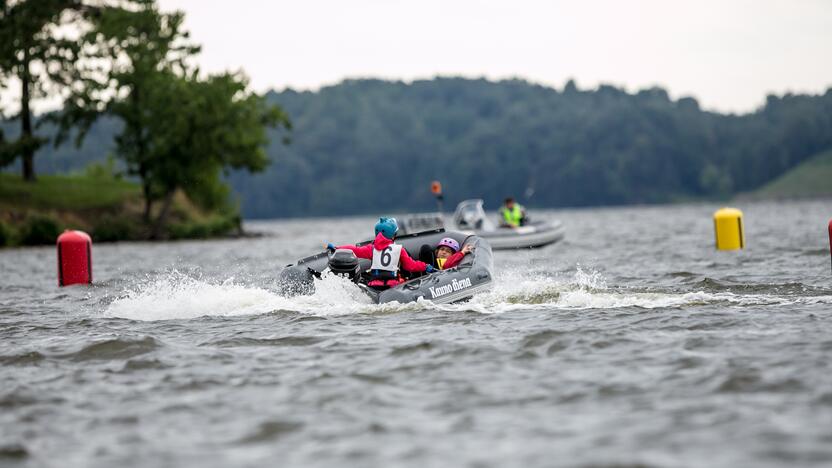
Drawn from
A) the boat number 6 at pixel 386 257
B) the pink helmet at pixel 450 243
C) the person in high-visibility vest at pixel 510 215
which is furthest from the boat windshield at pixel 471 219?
the boat number 6 at pixel 386 257

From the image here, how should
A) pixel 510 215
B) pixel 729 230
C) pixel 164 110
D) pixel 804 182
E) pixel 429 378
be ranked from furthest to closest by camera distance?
pixel 804 182 → pixel 164 110 → pixel 510 215 → pixel 729 230 → pixel 429 378

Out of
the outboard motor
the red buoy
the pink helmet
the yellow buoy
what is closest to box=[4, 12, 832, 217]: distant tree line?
the red buoy

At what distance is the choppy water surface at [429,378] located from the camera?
6.08 metres

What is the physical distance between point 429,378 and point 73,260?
12356 mm

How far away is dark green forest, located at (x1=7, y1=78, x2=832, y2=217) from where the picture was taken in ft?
497

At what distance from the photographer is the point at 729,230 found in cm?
2186

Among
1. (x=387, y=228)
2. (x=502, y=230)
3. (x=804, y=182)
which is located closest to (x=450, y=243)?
(x=387, y=228)

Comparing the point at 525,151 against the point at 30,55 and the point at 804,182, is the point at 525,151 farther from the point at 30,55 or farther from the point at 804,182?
the point at 30,55

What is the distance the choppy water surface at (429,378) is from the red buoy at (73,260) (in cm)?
416

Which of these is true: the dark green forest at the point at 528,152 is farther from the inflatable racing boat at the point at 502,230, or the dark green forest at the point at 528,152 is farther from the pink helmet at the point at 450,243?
the pink helmet at the point at 450,243

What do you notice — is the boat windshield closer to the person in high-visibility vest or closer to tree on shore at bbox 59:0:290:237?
the person in high-visibility vest

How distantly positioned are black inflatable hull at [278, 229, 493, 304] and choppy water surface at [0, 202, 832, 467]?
0.66 ft

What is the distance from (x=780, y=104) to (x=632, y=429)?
181m

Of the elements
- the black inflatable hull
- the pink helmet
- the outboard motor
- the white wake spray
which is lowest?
the white wake spray
